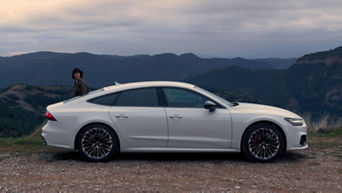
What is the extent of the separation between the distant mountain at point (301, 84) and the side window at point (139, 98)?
100548 mm

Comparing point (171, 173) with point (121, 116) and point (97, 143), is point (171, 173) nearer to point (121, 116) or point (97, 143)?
point (121, 116)

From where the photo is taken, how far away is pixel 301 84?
13162cm

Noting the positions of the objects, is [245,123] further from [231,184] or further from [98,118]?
[98,118]

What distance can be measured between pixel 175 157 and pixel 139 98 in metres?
1.34

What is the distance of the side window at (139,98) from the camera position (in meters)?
7.58

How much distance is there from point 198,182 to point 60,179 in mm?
2051

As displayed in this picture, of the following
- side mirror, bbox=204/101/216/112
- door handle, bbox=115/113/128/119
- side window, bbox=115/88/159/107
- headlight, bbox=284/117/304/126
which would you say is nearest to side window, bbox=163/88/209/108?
side mirror, bbox=204/101/216/112

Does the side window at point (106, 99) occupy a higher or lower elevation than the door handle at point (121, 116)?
higher

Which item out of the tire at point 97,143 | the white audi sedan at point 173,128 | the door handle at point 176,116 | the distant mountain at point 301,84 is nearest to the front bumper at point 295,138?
the white audi sedan at point 173,128

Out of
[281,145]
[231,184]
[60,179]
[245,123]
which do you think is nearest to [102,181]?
[60,179]

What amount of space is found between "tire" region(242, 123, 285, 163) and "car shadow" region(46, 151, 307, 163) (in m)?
0.21

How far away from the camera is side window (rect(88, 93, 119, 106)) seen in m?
7.61

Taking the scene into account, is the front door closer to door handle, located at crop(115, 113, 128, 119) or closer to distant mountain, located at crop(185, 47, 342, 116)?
door handle, located at crop(115, 113, 128, 119)

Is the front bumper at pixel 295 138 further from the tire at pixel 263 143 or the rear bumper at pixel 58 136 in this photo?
the rear bumper at pixel 58 136
